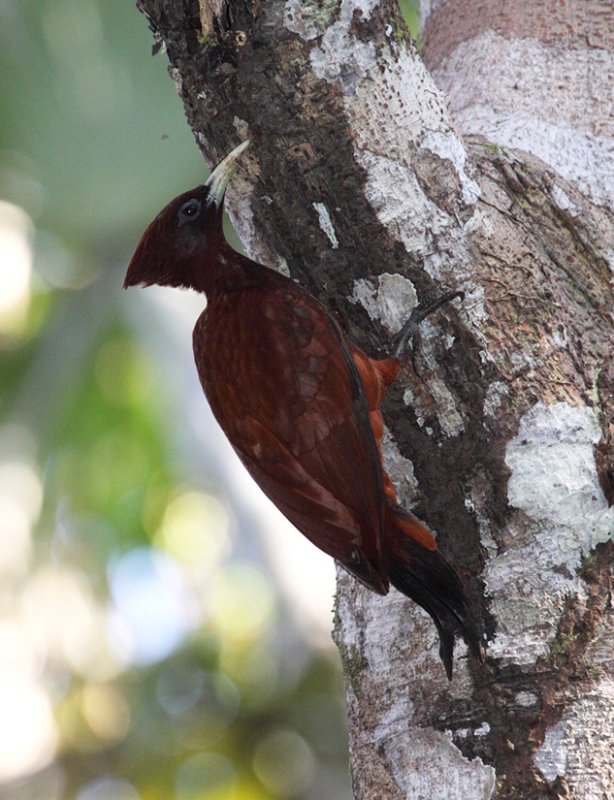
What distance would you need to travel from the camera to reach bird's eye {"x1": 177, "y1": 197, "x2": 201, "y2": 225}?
11.0 feet

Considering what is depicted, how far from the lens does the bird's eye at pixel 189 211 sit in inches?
132

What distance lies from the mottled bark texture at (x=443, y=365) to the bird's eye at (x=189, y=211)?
1.39 ft

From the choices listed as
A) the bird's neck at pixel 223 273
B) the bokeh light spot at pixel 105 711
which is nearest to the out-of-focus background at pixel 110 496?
the bokeh light spot at pixel 105 711

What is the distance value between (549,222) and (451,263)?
1.39ft

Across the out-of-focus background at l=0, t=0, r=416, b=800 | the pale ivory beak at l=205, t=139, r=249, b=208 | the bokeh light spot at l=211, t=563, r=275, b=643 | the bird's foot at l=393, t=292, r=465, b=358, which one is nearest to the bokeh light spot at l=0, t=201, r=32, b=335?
the out-of-focus background at l=0, t=0, r=416, b=800

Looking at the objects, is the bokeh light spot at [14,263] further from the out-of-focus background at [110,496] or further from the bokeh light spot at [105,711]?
the bokeh light spot at [105,711]

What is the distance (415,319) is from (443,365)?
0.15 metres

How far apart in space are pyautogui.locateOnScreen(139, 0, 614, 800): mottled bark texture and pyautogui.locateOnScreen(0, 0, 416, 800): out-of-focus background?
13.2 feet

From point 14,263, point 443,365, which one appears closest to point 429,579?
point 443,365

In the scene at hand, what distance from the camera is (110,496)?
905 cm

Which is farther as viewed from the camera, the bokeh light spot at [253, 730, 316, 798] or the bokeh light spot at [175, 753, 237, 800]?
the bokeh light spot at [175, 753, 237, 800]

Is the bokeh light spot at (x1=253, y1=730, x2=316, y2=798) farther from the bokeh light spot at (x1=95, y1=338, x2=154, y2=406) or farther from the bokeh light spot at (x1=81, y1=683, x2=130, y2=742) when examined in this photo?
the bokeh light spot at (x1=95, y1=338, x2=154, y2=406)

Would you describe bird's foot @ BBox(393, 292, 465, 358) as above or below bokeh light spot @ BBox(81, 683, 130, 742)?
below

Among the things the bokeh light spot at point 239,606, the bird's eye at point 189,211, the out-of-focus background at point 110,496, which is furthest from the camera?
the bokeh light spot at point 239,606
